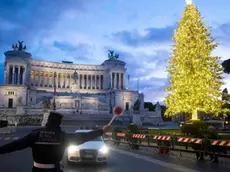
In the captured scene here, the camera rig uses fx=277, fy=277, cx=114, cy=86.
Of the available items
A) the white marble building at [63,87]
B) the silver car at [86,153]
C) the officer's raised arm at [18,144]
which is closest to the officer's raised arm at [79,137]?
the officer's raised arm at [18,144]

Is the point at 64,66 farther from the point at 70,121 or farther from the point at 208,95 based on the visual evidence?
the point at 208,95

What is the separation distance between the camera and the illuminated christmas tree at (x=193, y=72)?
3036 cm

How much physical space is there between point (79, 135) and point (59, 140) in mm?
376

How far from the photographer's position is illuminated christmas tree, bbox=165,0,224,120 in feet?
99.6

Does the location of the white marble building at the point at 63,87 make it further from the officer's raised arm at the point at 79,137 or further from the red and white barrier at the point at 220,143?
the officer's raised arm at the point at 79,137

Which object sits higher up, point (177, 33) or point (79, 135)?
point (177, 33)

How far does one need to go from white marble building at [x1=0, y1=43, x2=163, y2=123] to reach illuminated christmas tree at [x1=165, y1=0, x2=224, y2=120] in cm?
5038

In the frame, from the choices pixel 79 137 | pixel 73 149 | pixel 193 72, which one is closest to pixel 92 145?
pixel 73 149

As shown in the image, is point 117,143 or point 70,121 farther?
point 70,121

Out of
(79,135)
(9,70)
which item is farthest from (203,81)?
(9,70)

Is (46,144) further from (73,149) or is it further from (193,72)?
(193,72)

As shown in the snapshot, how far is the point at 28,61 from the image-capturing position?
108 m

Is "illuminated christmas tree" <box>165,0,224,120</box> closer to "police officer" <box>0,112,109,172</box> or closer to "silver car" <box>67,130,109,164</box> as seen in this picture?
"silver car" <box>67,130,109,164</box>

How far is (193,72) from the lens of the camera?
3144cm
